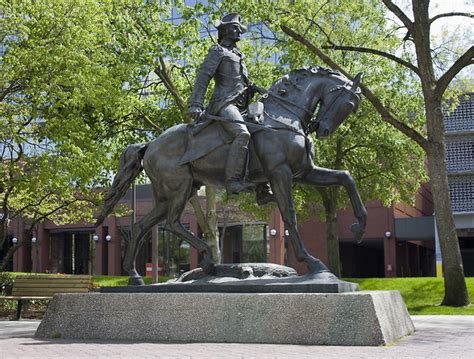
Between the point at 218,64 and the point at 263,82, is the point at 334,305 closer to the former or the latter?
the point at 218,64

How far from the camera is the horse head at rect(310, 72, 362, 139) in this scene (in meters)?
10.3

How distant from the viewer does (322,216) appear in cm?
3772

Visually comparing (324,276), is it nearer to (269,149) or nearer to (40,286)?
(269,149)

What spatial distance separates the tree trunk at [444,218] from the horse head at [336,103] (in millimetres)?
11376

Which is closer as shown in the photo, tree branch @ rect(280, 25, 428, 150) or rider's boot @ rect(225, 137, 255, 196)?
rider's boot @ rect(225, 137, 255, 196)

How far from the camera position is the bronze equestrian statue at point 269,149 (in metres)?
10.1

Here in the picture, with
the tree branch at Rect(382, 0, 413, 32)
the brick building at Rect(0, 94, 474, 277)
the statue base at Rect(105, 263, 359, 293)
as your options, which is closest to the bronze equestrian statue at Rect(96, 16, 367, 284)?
A: the statue base at Rect(105, 263, 359, 293)

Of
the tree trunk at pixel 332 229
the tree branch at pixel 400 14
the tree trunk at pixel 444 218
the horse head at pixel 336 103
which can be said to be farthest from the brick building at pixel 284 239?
the horse head at pixel 336 103

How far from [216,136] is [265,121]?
733 millimetres

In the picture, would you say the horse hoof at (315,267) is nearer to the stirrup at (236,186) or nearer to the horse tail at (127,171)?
the stirrup at (236,186)

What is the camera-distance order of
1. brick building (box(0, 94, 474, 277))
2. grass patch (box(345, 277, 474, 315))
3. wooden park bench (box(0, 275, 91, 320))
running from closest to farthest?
1. wooden park bench (box(0, 275, 91, 320))
2. grass patch (box(345, 277, 474, 315))
3. brick building (box(0, 94, 474, 277))

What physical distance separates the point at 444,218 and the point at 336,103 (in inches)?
464

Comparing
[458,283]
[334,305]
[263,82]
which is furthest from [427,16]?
[334,305]

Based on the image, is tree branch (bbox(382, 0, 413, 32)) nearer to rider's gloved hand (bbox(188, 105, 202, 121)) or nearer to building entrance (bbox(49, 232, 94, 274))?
rider's gloved hand (bbox(188, 105, 202, 121))
